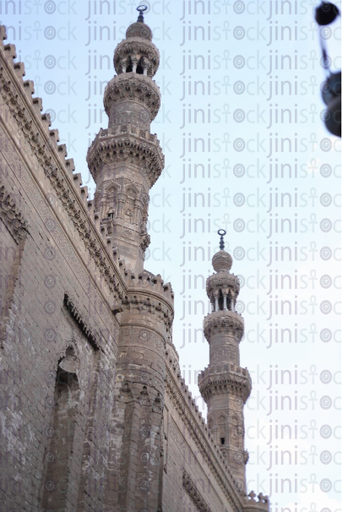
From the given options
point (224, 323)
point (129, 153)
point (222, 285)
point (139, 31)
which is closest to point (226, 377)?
point (224, 323)

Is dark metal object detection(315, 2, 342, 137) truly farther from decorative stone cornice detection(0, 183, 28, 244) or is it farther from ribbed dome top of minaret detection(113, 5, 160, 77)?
ribbed dome top of minaret detection(113, 5, 160, 77)

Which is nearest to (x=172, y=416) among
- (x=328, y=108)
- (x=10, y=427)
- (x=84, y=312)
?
(x=84, y=312)

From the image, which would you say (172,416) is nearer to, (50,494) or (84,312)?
(84,312)

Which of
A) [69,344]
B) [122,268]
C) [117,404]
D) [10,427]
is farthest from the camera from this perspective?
[122,268]

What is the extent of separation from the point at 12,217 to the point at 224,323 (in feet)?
67.0

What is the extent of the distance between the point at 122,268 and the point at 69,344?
135 inches

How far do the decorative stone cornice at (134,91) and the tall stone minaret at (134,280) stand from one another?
3cm

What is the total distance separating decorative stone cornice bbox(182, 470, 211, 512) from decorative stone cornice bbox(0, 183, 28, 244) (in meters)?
11.2

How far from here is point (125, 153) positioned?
19688mm

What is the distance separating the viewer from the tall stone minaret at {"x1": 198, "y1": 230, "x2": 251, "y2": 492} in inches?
1099

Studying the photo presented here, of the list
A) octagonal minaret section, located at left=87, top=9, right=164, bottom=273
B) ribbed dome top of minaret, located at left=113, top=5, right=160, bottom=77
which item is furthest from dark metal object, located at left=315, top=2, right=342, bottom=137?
ribbed dome top of minaret, located at left=113, top=5, right=160, bottom=77

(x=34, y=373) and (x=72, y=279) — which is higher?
(x=72, y=279)

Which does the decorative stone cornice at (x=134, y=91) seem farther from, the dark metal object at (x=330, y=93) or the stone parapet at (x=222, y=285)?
the dark metal object at (x=330, y=93)

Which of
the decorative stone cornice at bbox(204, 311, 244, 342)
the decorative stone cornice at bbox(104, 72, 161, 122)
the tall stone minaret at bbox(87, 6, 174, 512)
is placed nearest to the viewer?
the tall stone minaret at bbox(87, 6, 174, 512)
